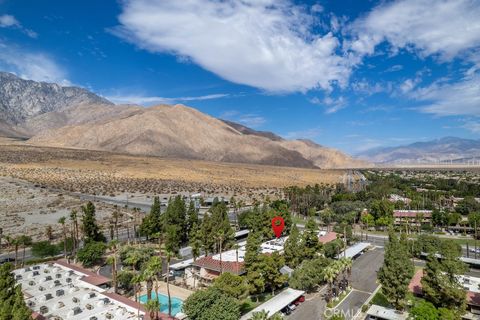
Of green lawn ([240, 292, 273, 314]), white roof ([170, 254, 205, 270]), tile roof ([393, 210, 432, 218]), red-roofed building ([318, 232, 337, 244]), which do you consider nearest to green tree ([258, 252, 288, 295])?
green lawn ([240, 292, 273, 314])

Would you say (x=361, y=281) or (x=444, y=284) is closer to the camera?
(x=444, y=284)

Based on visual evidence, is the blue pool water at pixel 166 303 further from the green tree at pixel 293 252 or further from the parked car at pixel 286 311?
the green tree at pixel 293 252

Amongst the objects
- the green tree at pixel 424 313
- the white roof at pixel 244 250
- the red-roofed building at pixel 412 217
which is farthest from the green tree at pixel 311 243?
the red-roofed building at pixel 412 217

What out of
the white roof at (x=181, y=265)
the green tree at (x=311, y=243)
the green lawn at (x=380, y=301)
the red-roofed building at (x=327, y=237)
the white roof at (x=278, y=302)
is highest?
the green tree at (x=311, y=243)

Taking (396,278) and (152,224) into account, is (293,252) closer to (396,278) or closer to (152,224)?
(396,278)

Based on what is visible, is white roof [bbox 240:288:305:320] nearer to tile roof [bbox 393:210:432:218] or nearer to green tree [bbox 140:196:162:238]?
green tree [bbox 140:196:162:238]

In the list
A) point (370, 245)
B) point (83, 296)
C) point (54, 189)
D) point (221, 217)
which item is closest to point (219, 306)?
point (83, 296)

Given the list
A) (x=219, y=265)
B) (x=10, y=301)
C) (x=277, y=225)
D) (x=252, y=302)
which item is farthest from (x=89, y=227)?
(x=277, y=225)
